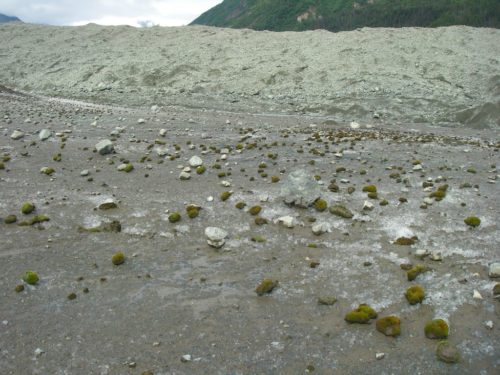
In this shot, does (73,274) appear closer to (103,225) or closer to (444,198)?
(103,225)

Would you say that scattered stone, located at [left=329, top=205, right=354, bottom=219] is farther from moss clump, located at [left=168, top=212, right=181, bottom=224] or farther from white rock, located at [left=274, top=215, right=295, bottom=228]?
moss clump, located at [left=168, top=212, right=181, bottom=224]

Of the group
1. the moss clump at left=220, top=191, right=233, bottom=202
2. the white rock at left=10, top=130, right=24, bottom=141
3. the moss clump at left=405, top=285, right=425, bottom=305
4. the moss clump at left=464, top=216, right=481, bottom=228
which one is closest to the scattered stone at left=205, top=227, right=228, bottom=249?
the moss clump at left=220, top=191, right=233, bottom=202

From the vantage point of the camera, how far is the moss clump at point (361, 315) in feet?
33.6

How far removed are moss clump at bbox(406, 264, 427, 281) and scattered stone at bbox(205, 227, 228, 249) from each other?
583 cm

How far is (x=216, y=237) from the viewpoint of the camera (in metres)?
13.9

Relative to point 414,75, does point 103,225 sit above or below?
below

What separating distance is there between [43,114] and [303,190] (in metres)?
25.7

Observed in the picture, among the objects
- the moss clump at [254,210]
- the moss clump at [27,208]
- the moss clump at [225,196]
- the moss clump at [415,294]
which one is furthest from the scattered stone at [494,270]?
the moss clump at [27,208]

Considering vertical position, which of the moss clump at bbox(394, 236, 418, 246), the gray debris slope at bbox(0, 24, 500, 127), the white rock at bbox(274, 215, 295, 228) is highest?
the gray debris slope at bbox(0, 24, 500, 127)

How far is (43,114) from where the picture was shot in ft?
110

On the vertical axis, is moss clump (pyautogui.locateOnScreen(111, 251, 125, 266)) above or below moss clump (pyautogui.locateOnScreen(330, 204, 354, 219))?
below

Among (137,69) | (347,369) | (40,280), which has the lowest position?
(347,369)

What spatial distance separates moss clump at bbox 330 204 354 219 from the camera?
51.1 feet

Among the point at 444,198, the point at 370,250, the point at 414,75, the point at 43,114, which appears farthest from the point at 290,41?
the point at 370,250
